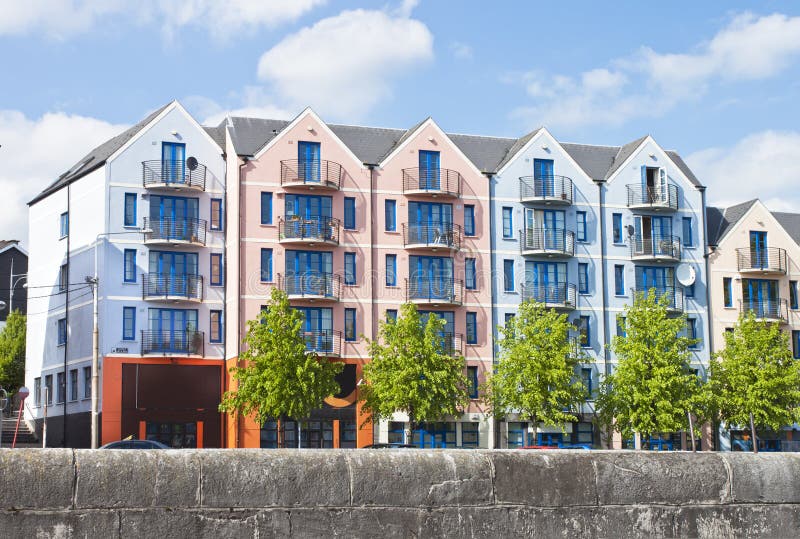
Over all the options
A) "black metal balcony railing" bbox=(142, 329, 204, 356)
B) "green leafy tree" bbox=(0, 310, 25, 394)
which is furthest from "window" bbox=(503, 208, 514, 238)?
"green leafy tree" bbox=(0, 310, 25, 394)

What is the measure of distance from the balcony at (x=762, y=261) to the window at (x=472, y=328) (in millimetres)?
19313

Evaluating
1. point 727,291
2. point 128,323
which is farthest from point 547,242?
point 128,323

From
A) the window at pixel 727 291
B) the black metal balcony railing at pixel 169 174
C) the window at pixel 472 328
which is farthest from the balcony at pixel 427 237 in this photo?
the window at pixel 727 291

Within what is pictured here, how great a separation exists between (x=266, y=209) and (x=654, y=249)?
25.1m

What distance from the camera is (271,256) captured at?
2606 inches

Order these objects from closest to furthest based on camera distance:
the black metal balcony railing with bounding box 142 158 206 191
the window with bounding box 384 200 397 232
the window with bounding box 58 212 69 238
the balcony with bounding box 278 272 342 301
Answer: the black metal balcony railing with bounding box 142 158 206 191
the balcony with bounding box 278 272 342 301
the window with bounding box 384 200 397 232
the window with bounding box 58 212 69 238

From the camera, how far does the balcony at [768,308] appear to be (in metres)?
76.2

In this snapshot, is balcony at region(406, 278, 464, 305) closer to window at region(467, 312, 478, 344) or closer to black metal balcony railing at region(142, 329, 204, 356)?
window at region(467, 312, 478, 344)

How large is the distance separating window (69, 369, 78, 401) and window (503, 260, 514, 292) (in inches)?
1017

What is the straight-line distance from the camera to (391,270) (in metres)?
68.6

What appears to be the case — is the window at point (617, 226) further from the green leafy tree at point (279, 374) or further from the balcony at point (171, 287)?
the balcony at point (171, 287)

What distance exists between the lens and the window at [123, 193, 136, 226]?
64438mm

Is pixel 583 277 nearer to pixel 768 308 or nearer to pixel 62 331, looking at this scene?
pixel 768 308

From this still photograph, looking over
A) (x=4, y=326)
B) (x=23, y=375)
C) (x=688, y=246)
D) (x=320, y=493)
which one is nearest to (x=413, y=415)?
(x=688, y=246)
